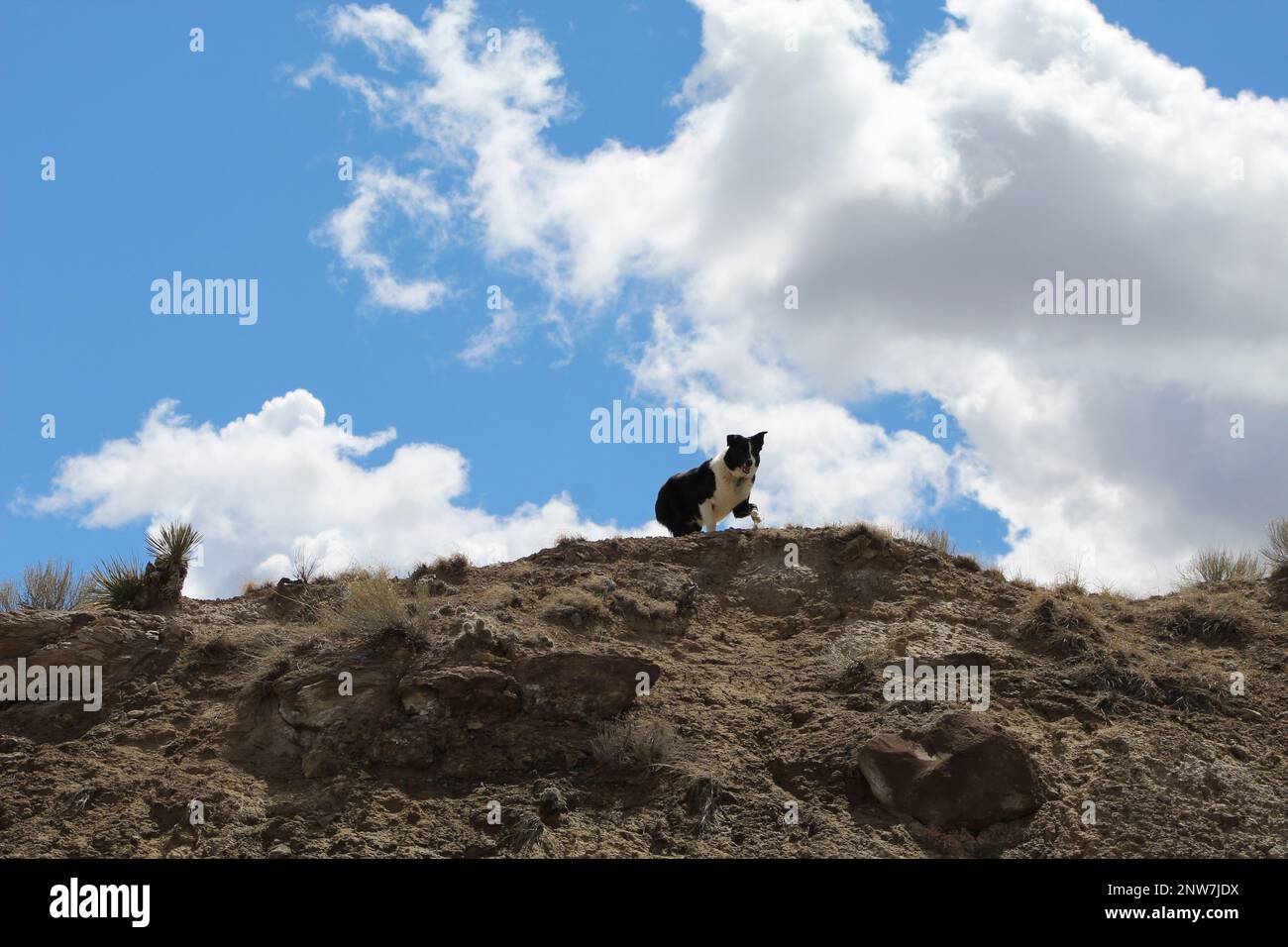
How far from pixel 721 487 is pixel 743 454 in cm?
61

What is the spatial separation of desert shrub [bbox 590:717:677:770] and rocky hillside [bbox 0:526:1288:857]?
32mm

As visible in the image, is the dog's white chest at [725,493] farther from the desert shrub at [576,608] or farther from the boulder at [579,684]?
the boulder at [579,684]

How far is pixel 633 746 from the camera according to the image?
13070mm

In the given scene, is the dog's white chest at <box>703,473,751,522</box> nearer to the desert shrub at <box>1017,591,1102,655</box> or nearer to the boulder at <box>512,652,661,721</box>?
the desert shrub at <box>1017,591,1102,655</box>

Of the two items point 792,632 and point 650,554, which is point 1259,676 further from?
point 650,554

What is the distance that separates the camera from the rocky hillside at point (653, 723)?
1223 cm

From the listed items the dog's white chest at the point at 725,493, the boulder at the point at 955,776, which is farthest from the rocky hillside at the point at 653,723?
the dog's white chest at the point at 725,493

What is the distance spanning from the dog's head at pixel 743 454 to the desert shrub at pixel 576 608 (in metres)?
3.85

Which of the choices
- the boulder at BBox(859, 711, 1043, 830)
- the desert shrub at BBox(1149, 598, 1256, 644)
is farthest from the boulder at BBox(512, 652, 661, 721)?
the desert shrub at BBox(1149, 598, 1256, 644)

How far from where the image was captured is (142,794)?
12609 millimetres

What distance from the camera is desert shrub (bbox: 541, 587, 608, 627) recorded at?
15.1 m

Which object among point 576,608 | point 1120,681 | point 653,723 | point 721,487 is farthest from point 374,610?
point 1120,681
